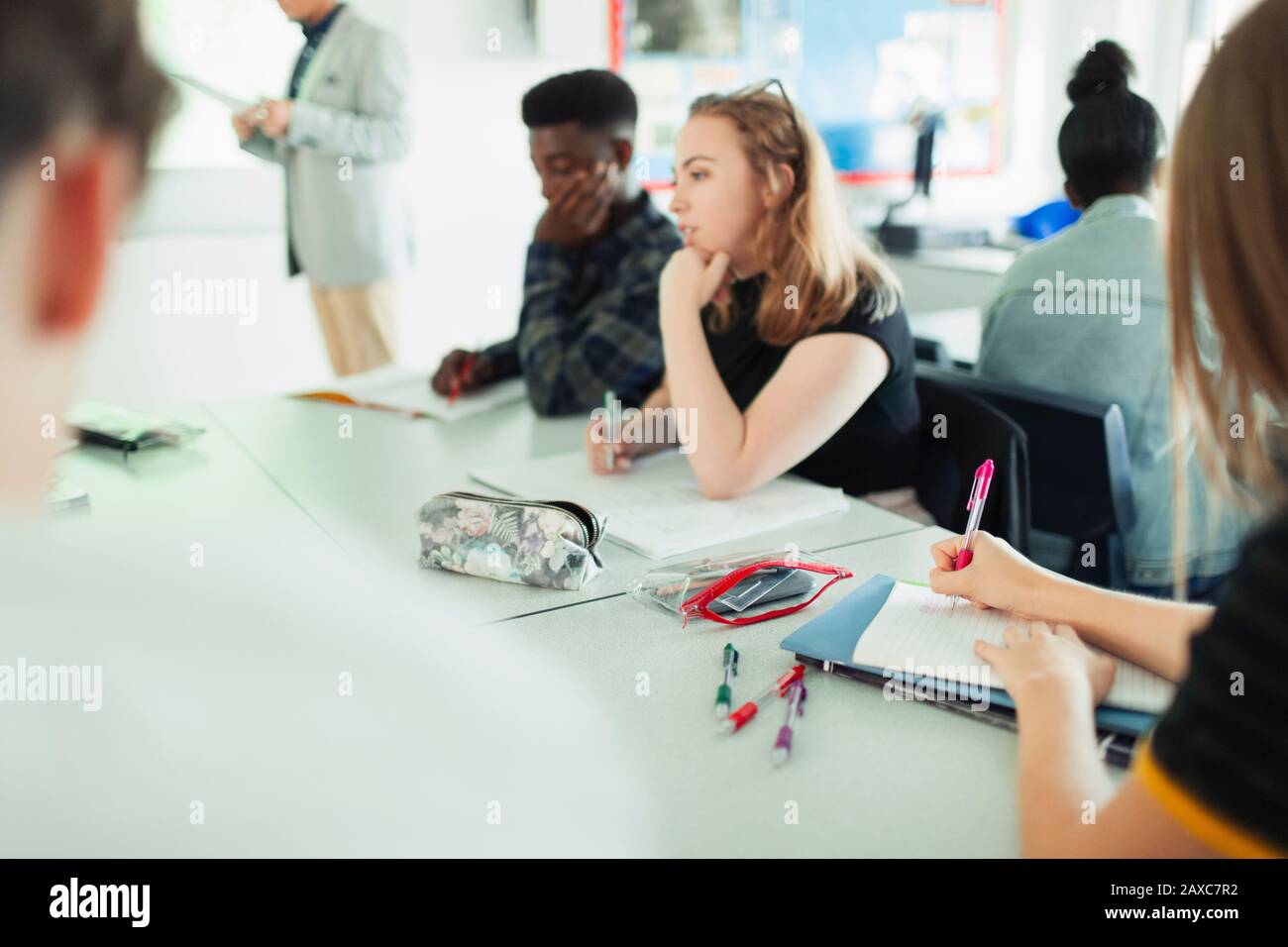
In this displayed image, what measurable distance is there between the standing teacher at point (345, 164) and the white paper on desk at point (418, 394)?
104 cm

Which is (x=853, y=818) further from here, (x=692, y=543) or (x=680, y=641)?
(x=692, y=543)

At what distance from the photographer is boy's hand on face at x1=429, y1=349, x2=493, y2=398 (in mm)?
2213

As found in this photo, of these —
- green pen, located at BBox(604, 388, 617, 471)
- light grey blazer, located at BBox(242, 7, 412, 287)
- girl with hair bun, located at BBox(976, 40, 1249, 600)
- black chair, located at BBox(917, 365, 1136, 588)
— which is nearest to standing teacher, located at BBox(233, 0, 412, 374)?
light grey blazer, located at BBox(242, 7, 412, 287)

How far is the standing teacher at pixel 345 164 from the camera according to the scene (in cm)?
313

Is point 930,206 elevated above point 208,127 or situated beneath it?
situated beneath

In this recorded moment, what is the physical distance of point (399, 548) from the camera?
1.41 meters

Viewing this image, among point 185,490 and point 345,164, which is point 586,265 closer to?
point 185,490

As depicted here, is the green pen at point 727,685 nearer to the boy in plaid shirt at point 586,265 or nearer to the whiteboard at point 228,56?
the boy in plaid shirt at point 586,265

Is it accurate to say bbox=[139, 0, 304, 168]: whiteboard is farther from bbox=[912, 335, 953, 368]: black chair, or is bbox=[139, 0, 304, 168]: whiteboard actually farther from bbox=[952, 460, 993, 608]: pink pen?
bbox=[952, 460, 993, 608]: pink pen

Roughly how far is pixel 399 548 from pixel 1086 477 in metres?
1.00

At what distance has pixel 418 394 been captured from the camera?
2.23 m

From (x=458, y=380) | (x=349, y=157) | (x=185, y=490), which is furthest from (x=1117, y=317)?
(x=349, y=157)

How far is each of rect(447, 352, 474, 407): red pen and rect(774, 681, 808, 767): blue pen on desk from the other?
1.27m
